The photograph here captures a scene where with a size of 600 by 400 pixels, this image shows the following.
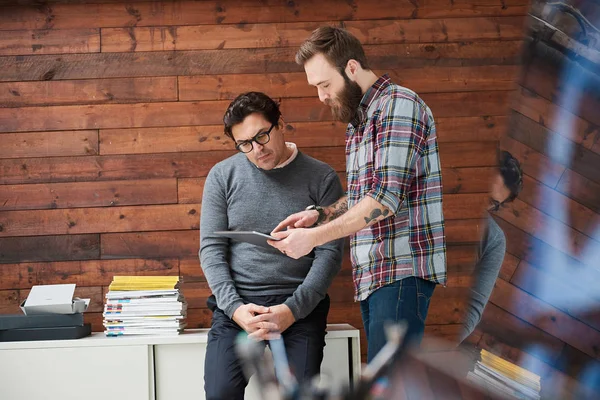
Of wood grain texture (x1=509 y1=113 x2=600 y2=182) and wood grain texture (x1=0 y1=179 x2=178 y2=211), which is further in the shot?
wood grain texture (x1=0 y1=179 x2=178 y2=211)

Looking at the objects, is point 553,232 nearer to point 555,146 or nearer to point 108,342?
point 555,146

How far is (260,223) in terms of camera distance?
256 centimetres

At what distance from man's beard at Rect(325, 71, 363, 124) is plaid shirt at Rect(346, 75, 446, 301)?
0.35 ft

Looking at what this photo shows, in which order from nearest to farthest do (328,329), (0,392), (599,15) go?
(599,15) < (0,392) < (328,329)

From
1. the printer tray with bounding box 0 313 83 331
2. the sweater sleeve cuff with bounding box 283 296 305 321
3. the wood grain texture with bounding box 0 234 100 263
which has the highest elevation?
the wood grain texture with bounding box 0 234 100 263

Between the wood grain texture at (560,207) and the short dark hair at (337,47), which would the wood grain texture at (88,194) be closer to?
the short dark hair at (337,47)

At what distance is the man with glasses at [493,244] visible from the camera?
26 centimetres

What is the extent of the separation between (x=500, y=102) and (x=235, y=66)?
1.19m

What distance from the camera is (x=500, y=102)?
3023 millimetres

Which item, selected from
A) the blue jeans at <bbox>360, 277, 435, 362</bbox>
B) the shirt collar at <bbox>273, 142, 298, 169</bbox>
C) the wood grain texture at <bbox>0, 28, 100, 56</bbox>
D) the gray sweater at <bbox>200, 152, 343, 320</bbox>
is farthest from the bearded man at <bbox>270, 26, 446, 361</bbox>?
the wood grain texture at <bbox>0, 28, 100, 56</bbox>

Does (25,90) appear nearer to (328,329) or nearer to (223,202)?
(223,202)

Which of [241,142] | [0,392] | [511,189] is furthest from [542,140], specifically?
[0,392]

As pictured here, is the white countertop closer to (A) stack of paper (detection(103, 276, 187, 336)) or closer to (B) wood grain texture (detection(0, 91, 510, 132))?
(A) stack of paper (detection(103, 276, 187, 336))

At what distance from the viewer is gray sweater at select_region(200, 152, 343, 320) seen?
2.49 metres
